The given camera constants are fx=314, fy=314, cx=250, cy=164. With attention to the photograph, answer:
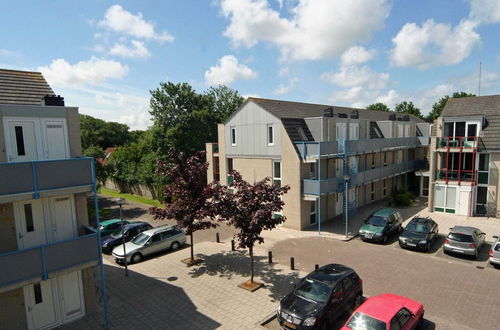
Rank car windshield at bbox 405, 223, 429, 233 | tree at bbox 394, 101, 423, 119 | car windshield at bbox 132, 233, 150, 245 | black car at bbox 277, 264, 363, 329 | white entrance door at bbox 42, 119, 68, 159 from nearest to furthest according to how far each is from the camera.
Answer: black car at bbox 277, 264, 363, 329 → white entrance door at bbox 42, 119, 68, 159 → car windshield at bbox 132, 233, 150, 245 → car windshield at bbox 405, 223, 429, 233 → tree at bbox 394, 101, 423, 119

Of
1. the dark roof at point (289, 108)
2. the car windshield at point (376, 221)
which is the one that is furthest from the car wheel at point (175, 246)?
the car windshield at point (376, 221)

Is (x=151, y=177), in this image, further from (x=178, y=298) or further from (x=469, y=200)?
(x=469, y=200)

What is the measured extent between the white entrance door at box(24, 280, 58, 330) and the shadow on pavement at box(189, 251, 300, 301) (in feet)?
19.2

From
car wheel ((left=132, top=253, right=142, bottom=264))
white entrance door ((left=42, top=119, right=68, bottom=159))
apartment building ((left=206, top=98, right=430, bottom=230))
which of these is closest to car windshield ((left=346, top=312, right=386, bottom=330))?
white entrance door ((left=42, top=119, right=68, bottom=159))

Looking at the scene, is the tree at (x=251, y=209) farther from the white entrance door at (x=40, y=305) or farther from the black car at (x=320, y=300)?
the white entrance door at (x=40, y=305)

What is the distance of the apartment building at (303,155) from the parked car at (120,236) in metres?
8.40

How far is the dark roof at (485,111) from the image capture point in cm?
2275

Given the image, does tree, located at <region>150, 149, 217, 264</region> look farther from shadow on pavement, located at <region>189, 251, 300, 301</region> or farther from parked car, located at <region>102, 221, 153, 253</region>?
parked car, located at <region>102, 221, 153, 253</region>

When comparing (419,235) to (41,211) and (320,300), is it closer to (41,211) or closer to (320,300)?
(320,300)

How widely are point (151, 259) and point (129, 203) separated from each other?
1604 centimetres

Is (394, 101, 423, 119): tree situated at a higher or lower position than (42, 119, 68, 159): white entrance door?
higher

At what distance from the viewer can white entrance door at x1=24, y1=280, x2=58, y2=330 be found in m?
10.2

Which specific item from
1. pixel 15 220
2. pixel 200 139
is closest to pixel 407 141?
pixel 200 139

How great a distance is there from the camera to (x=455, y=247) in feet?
52.5
